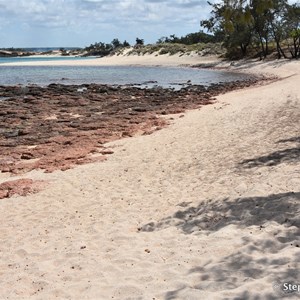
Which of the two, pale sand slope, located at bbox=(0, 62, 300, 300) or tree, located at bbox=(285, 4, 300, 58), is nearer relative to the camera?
pale sand slope, located at bbox=(0, 62, 300, 300)

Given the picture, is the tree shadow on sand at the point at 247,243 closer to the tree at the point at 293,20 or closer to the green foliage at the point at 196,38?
the tree at the point at 293,20

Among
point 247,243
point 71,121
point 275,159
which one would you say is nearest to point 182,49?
point 71,121

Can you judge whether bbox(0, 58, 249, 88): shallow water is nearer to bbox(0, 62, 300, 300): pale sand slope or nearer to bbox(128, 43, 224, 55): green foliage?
bbox(128, 43, 224, 55): green foliage

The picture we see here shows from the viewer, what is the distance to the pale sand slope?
4.67 m

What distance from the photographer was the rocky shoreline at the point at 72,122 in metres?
12.5

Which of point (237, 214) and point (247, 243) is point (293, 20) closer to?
point (237, 214)

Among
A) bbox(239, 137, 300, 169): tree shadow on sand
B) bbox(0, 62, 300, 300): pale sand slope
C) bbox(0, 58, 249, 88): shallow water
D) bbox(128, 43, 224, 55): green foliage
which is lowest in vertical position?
bbox(0, 62, 300, 300): pale sand slope

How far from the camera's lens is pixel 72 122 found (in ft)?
58.9

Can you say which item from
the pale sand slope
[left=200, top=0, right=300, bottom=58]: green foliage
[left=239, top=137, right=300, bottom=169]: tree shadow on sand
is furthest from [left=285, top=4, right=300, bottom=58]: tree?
[left=239, top=137, right=300, bottom=169]: tree shadow on sand

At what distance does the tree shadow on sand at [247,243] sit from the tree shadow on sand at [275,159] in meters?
2.19

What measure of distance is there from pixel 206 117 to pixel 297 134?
560 centimetres

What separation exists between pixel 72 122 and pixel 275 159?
35.1 feet

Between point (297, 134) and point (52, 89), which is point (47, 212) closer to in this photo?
point (297, 134)

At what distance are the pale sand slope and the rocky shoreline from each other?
136 cm
